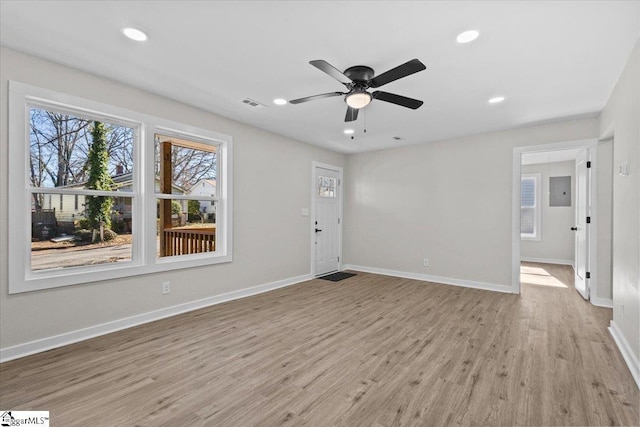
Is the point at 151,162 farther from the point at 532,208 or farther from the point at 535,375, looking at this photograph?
the point at 532,208

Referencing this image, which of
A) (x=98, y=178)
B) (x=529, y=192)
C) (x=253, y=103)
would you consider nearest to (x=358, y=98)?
(x=253, y=103)

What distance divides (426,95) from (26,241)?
424cm

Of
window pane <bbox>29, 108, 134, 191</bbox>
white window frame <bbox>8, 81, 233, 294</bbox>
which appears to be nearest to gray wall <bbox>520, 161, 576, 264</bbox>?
white window frame <bbox>8, 81, 233, 294</bbox>

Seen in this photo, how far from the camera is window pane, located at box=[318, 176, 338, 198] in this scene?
6118 millimetres

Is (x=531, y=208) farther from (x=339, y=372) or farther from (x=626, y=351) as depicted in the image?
(x=339, y=372)

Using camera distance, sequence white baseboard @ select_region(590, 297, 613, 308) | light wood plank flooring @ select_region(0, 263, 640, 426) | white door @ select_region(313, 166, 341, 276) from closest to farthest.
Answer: light wood plank flooring @ select_region(0, 263, 640, 426), white baseboard @ select_region(590, 297, 613, 308), white door @ select_region(313, 166, 341, 276)

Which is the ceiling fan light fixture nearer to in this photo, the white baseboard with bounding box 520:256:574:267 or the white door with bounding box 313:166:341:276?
the white door with bounding box 313:166:341:276

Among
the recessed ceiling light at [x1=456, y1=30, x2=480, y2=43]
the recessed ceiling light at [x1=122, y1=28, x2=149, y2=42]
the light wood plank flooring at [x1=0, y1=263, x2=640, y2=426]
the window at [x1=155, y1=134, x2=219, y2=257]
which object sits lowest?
the light wood plank flooring at [x1=0, y1=263, x2=640, y2=426]

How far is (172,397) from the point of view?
2057 mm

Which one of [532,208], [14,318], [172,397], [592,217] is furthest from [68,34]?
[532,208]

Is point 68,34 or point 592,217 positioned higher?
point 68,34

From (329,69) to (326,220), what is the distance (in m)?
4.07

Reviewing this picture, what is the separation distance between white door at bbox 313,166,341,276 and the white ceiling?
2.49 meters

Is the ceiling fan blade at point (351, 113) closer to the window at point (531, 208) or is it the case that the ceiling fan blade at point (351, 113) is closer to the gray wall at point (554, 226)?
the window at point (531, 208)
